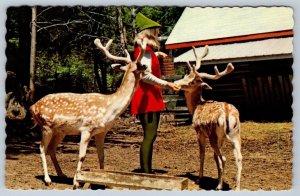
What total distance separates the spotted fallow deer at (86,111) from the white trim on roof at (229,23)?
5.62 m

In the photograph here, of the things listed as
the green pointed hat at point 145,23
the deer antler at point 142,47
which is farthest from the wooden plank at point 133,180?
the green pointed hat at point 145,23

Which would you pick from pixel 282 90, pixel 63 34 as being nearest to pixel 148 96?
pixel 63 34

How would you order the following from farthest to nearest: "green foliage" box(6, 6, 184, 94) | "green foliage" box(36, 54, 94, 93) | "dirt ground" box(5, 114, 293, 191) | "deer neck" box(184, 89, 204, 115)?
"green foliage" box(36, 54, 94, 93) → "green foliage" box(6, 6, 184, 94) → "deer neck" box(184, 89, 204, 115) → "dirt ground" box(5, 114, 293, 191)

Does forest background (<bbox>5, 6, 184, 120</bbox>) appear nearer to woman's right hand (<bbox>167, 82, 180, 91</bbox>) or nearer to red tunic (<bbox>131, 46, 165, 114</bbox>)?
red tunic (<bbox>131, 46, 165, 114</bbox>)

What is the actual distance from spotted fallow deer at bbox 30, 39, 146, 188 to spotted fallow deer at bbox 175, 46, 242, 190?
922mm

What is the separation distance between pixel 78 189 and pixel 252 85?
7441 millimetres

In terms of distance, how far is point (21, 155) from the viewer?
7.07 m

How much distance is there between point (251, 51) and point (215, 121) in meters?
5.79

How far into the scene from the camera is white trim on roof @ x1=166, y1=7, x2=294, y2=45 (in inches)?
423

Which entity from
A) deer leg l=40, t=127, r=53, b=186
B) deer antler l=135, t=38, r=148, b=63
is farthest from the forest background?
deer leg l=40, t=127, r=53, b=186

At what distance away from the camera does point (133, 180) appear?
4676 mm

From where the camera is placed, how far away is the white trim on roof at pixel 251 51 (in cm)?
1023

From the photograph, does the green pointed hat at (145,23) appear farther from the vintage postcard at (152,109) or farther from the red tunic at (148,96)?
the red tunic at (148,96)

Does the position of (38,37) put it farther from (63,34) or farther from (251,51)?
(251,51)
